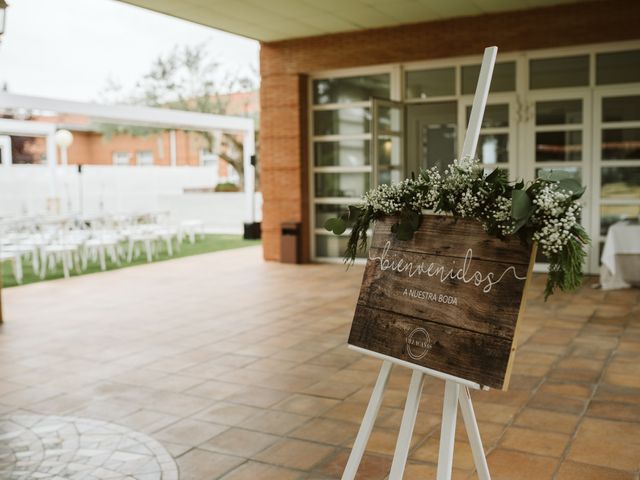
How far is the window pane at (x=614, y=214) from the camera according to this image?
27.6ft

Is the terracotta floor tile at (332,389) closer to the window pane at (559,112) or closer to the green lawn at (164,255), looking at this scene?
the window pane at (559,112)

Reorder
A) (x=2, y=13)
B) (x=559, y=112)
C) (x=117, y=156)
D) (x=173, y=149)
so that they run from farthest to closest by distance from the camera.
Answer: (x=117, y=156) → (x=173, y=149) → (x=559, y=112) → (x=2, y=13)

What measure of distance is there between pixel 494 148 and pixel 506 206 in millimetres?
7196

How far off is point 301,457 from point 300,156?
7228 millimetres

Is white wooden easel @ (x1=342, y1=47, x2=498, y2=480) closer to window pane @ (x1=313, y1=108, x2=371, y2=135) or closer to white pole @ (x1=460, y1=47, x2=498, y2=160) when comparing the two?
white pole @ (x1=460, y1=47, x2=498, y2=160)

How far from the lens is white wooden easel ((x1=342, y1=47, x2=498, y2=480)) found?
228cm

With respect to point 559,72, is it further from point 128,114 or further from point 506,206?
point 128,114

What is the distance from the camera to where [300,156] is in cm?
1018

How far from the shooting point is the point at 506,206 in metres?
2.15

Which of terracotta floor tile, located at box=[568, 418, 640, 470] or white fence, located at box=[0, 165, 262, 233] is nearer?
terracotta floor tile, located at box=[568, 418, 640, 470]

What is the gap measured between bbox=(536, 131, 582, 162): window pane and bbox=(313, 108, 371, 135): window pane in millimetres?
2453

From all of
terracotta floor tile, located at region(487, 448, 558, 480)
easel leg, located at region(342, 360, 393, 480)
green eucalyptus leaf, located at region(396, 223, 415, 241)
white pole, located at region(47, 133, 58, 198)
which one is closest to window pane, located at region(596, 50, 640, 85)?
terracotta floor tile, located at region(487, 448, 558, 480)

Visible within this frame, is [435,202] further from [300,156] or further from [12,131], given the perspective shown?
[12,131]

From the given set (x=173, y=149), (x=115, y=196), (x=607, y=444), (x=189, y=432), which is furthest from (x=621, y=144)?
(x=173, y=149)
